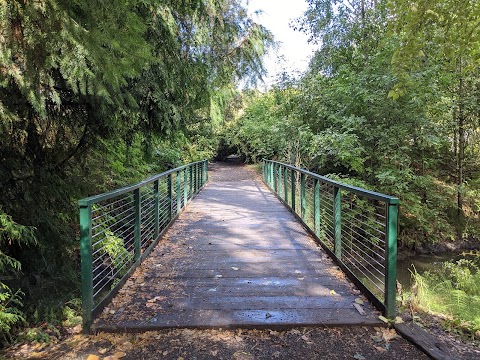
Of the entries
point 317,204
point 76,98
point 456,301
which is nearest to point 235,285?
point 317,204

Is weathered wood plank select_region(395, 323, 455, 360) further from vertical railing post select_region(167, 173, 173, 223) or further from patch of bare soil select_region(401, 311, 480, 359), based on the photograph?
vertical railing post select_region(167, 173, 173, 223)

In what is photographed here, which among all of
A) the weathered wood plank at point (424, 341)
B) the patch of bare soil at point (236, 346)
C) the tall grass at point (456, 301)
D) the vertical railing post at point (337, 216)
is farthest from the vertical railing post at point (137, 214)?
the tall grass at point (456, 301)

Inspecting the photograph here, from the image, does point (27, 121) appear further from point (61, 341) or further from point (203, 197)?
point (203, 197)

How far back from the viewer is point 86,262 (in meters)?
2.84

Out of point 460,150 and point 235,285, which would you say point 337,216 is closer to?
point 235,285

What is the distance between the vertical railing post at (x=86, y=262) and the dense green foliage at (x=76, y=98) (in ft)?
1.43

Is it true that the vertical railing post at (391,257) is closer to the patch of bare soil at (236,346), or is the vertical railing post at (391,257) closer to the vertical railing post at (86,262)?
the patch of bare soil at (236,346)

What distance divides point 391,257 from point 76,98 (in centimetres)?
342

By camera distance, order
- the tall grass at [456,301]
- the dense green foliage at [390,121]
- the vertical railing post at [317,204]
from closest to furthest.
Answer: the tall grass at [456,301], the vertical railing post at [317,204], the dense green foliage at [390,121]

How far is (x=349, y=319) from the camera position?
2936mm

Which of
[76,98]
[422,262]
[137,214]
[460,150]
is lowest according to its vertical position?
[422,262]

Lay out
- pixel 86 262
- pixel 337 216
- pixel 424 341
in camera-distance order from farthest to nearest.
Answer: pixel 337 216, pixel 86 262, pixel 424 341

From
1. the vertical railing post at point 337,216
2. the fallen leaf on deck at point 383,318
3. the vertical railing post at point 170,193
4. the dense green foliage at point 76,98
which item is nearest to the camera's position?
the dense green foliage at point 76,98

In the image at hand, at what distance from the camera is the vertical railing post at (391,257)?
292 cm
